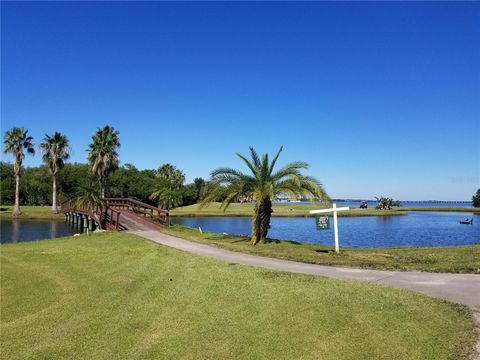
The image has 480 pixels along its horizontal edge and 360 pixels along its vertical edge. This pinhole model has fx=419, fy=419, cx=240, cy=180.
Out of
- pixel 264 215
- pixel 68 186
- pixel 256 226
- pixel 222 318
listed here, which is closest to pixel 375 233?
pixel 264 215

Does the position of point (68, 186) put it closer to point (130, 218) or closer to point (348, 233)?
point (130, 218)

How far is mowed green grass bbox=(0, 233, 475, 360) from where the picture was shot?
6094mm

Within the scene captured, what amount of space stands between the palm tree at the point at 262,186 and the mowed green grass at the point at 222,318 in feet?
23.7

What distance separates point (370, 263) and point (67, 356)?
8.73 meters

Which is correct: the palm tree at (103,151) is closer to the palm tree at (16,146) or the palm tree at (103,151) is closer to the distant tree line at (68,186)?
the palm tree at (16,146)

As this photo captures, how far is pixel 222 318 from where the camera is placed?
24.8 feet

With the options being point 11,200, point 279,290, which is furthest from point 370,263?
point 11,200

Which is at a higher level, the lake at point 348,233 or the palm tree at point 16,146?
the palm tree at point 16,146

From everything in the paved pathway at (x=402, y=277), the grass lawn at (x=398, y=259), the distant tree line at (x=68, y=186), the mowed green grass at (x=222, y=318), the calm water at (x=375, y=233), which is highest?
the distant tree line at (x=68, y=186)

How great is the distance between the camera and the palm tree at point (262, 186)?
62.1ft

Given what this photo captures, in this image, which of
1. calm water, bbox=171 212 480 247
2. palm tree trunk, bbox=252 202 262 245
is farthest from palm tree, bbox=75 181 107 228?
palm tree trunk, bbox=252 202 262 245

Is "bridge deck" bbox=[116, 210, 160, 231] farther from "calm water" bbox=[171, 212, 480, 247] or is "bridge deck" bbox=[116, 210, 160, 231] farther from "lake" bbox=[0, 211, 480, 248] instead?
"calm water" bbox=[171, 212, 480, 247]

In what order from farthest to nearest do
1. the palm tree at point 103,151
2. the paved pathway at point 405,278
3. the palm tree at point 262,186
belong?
the palm tree at point 103,151, the palm tree at point 262,186, the paved pathway at point 405,278

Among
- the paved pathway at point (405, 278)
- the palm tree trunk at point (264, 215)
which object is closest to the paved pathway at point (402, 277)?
the paved pathway at point (405, 278)
